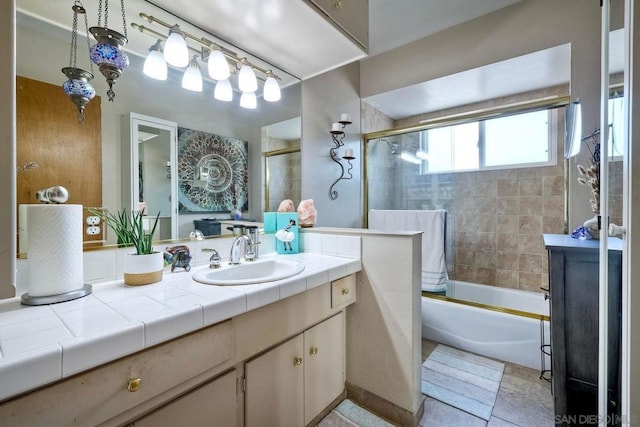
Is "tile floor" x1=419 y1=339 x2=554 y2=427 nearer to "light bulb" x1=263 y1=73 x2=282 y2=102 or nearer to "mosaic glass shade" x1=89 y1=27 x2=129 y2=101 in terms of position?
"light bulb" x1=263 y1=73 x2=282 y2=102

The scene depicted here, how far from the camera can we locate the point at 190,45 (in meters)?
1.30

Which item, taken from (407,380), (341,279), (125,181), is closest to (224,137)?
(125,181)

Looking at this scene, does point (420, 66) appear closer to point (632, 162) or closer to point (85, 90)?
point (632, 162)

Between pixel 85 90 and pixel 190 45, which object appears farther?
pixel 190 45

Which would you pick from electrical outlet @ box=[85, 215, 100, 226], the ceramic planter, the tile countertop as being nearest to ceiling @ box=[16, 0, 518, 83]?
electrical outlet @ box=[85, 215, 100, 226]

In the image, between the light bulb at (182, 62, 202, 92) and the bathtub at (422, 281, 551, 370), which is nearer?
the light bulb at (182, 62, 202, 92)

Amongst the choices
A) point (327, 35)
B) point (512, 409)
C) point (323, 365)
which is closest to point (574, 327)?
point (512, 409)

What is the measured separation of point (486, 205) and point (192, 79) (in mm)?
2792

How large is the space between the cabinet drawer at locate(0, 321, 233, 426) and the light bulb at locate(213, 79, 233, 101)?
3.85ft

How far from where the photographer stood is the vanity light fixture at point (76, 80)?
964mm

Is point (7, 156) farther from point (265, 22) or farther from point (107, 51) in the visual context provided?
point (265, 22)

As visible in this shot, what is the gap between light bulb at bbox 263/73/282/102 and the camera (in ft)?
5.39

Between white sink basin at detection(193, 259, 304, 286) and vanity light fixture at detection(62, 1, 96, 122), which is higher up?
vanity light fixture at detection(62, 1, 96, 122)

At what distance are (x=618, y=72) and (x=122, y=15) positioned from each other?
1.84 metres
